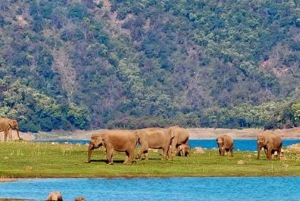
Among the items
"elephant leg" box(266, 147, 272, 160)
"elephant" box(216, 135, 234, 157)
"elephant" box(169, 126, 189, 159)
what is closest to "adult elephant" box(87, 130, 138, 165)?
"elephant" box(169, 126, 189, 159)

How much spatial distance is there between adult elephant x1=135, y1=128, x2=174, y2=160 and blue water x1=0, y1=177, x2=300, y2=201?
726 centimetres

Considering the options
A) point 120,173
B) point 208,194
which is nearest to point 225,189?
point 208,194

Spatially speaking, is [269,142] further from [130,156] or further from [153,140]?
[130,156]

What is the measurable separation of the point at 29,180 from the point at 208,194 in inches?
338

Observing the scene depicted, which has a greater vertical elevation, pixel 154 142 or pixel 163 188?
pixel 154 142

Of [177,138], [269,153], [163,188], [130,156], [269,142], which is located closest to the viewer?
[163,188]

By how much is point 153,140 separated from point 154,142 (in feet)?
0.39

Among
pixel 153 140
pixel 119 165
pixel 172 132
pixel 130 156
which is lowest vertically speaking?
pixel 119 165

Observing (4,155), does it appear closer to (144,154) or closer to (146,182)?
(144,154)

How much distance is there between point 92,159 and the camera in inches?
2483

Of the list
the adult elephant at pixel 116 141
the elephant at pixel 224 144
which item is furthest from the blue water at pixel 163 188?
the elephant at pixel 224 144

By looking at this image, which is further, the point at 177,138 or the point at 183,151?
the point at 177,138

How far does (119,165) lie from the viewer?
59.5m

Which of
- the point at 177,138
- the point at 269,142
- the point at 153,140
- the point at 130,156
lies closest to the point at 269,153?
the point at 269,142
